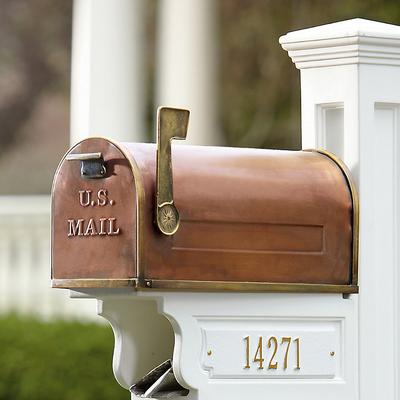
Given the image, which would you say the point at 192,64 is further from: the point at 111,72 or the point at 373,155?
the point at 373,155

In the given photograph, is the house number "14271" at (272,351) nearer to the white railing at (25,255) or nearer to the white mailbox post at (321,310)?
the white mailbox post at (321,310)

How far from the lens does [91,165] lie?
A: 9.09 feet

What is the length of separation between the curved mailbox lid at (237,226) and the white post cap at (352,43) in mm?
231

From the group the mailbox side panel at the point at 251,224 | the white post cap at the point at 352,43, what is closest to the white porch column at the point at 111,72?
the white post cap at the point at 352,43

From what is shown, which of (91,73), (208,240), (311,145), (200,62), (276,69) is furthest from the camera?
(276,69)

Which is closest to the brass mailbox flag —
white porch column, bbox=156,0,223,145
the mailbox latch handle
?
the mailbox latch handle

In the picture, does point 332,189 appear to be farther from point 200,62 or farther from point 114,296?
point 200,62

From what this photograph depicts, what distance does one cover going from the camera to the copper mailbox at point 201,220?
2662 millimetres

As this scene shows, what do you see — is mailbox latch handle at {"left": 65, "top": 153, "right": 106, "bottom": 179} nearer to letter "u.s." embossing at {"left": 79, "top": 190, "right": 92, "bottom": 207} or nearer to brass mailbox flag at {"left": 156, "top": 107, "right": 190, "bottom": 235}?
letter "u.s." embossing at {"left": 79, "top": 190, "right": 92, "bottom": 207}

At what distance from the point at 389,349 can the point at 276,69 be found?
44.0 ft

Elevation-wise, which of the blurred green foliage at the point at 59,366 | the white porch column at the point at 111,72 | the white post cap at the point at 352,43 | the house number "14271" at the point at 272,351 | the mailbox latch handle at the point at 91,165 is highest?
the white porch column at the point at 111,72

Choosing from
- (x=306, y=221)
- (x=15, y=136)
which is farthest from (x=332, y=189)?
(x=15, y=136)

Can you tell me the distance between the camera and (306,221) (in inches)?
112

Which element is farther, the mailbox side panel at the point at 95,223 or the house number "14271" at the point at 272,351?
the house number "14271" at the point at 272,351
